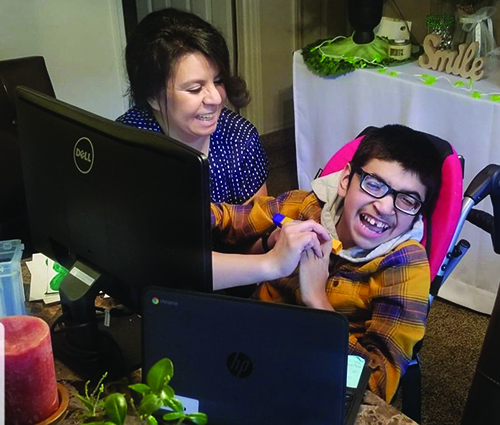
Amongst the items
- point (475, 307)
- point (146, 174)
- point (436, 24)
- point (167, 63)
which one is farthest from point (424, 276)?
point (436, 24)

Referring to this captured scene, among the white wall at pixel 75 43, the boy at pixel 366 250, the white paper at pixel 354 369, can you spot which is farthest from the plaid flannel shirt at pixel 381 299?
the white wall at pixel 75 43

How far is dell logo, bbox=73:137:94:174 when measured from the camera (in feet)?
3.39

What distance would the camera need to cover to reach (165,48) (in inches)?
66.1

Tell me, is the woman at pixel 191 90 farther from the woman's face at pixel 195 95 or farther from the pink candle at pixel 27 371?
the pink candle at pixel 27 371

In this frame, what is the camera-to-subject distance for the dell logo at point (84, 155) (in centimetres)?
103

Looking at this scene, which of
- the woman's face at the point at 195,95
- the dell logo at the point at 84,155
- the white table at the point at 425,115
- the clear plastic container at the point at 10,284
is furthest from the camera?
Result: the white table at the point at 425,115

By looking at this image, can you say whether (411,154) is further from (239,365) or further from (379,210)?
(239,365)

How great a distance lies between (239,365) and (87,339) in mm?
352

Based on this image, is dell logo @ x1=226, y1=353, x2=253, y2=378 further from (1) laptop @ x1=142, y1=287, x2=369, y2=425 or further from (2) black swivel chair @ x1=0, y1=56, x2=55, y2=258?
(2) black swivel chair @ x1=0, y1=56, x2=55, y2=258

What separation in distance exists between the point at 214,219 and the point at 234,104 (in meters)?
0.43

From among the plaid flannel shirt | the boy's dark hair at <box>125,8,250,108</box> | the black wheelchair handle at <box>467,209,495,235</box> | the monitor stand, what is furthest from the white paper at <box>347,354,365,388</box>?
the boy's dark hair at <box>125,8,250,108</box>

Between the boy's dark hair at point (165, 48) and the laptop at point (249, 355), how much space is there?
35.2 inches

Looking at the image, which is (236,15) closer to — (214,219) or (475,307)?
(475,307)

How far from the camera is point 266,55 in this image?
3762 millimetres
